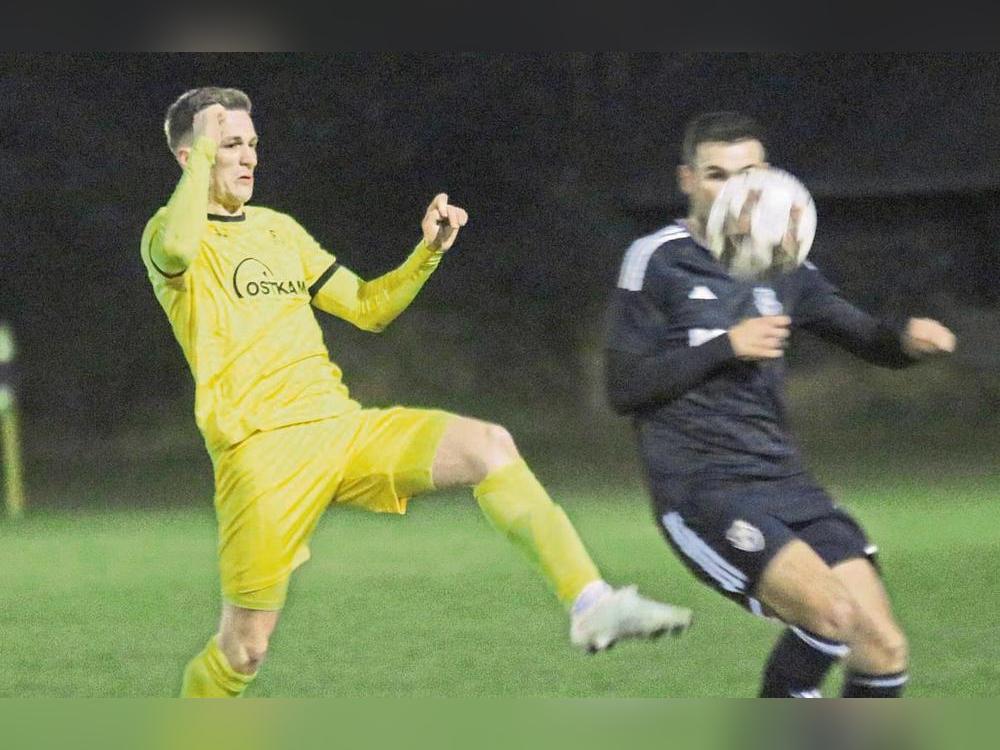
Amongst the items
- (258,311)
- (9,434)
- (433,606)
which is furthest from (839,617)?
(9,434)

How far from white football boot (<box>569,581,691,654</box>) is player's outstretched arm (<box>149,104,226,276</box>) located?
3.66 ft

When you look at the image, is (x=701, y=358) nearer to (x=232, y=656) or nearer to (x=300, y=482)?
(x=300, y=482)

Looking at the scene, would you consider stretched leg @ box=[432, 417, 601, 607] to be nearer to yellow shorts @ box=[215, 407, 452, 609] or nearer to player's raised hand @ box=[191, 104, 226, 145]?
yellow shorts @ box=[215, 407, 452, 609]

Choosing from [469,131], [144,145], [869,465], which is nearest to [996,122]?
[869,465]

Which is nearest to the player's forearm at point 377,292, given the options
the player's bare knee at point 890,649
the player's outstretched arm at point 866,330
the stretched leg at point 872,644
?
the player's outstretched arm at point 866,330

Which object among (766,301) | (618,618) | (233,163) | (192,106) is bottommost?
(618,618)

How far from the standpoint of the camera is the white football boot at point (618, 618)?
316cm

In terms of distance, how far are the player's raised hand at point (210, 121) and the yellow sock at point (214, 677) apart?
44.9 inches

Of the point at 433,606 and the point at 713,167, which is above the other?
the point at 713,167

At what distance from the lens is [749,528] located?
3141mm

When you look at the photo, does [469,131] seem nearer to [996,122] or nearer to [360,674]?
[996,122]

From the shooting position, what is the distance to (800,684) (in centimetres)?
333

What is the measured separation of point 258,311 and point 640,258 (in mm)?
963

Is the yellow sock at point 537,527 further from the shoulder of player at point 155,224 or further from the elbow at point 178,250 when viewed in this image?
the shoulder of player at point 155,224
